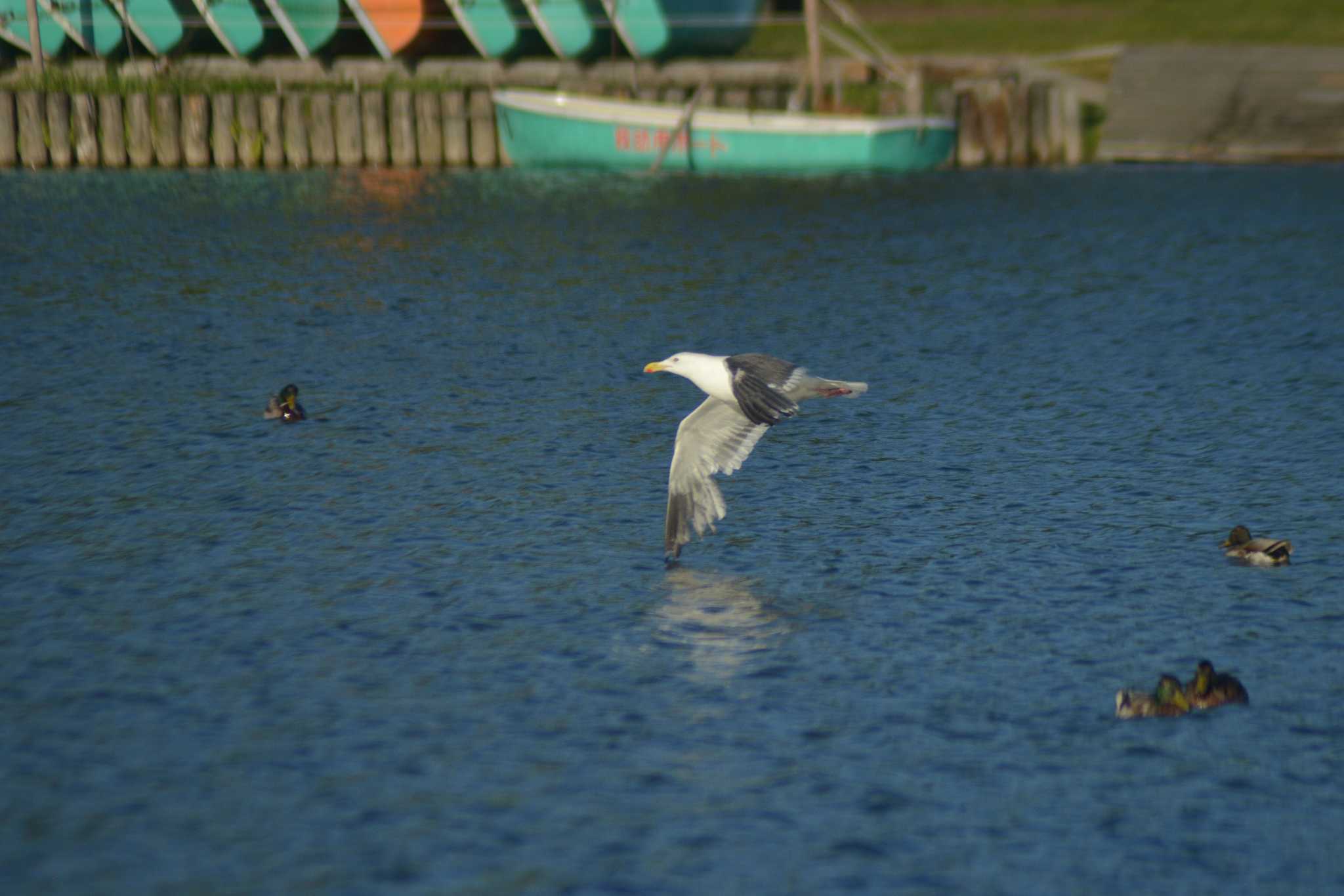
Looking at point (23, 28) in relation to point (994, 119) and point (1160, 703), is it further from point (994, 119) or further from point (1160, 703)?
point (1160, 703)

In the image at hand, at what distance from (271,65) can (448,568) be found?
44.7 m

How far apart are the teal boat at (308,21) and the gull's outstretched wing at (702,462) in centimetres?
4422

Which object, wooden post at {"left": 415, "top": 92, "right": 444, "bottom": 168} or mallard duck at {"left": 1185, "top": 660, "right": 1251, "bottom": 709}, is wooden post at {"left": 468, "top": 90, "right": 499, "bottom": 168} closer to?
wooden post at {"left": 415, "top": 92, "right": 444, "bottom": 168}

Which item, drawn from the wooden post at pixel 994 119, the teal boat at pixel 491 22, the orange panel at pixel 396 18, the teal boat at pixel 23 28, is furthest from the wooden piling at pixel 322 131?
the wooden post at pixel 994 119

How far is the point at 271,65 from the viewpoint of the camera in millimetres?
57656

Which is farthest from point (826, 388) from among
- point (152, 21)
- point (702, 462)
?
point (152, 21)

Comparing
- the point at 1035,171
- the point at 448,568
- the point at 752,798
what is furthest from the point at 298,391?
the point at 1035,171

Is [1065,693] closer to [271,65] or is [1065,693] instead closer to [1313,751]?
[1313,751]

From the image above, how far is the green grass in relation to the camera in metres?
57.0

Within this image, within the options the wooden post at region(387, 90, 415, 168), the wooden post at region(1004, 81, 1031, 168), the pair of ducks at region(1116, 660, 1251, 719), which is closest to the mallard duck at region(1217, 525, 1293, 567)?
the pair of ducks at region(1116, 660, 1251, 719)

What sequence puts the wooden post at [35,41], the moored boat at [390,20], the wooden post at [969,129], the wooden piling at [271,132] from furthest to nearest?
the moored boat at [390,20]
the wooden post at [35,41]
the wooden piling at [271,132]
the wooden post at [969,129]

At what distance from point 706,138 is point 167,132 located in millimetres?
16552

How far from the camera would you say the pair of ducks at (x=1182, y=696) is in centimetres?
1307

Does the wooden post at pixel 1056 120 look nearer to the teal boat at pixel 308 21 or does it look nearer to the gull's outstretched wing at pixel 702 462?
the teal boat at pixel 308 21
